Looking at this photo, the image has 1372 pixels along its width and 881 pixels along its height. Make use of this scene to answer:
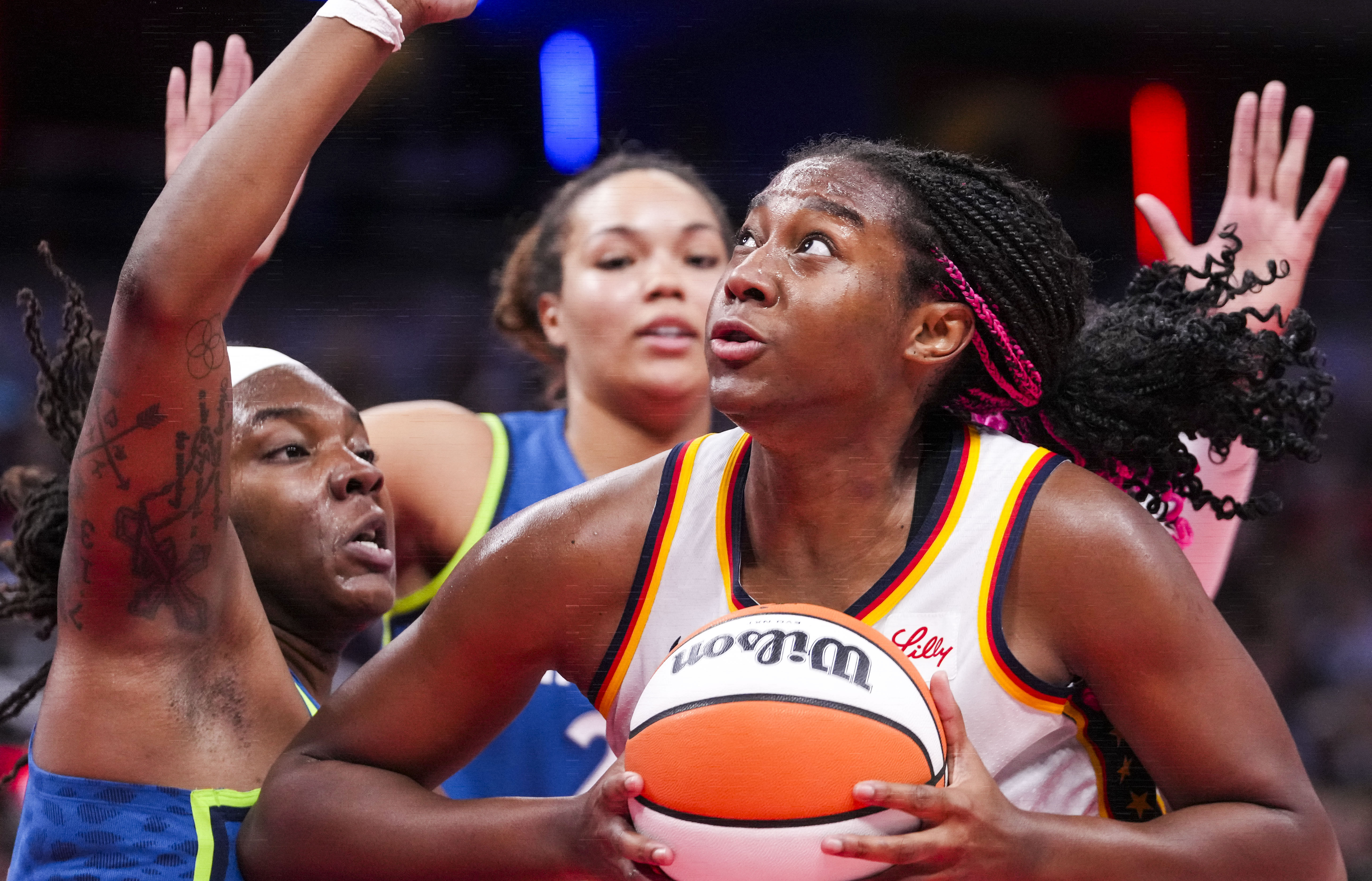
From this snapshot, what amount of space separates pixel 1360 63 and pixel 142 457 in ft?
12.8

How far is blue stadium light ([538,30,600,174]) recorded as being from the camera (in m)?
3.28

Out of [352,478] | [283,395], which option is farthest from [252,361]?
[352,478]

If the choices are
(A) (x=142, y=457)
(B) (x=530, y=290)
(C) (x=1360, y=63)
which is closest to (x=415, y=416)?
(B) (x=530, y=290)

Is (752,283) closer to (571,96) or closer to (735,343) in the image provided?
(735,343)

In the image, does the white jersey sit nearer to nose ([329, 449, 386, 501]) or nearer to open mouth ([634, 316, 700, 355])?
nose ([329, 449, 386, 501])

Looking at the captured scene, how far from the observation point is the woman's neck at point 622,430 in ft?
8.58

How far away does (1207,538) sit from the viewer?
2.48m

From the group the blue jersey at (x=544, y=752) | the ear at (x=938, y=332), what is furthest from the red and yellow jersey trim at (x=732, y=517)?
the blue jersey at (x=544, y=752)

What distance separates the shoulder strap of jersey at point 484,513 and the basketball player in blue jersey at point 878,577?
88 cm

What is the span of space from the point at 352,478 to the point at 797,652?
Answer: 941 mm

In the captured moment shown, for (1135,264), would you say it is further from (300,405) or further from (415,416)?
(300,405)

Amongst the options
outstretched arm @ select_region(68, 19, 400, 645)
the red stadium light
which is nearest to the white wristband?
outstretched arm @ select_region(68, 19, 400, 645)

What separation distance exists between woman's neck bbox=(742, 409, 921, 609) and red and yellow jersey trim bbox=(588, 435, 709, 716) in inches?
4.2

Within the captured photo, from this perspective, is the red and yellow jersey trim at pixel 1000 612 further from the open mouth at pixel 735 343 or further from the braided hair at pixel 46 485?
the braided hair at pixel 46 485
